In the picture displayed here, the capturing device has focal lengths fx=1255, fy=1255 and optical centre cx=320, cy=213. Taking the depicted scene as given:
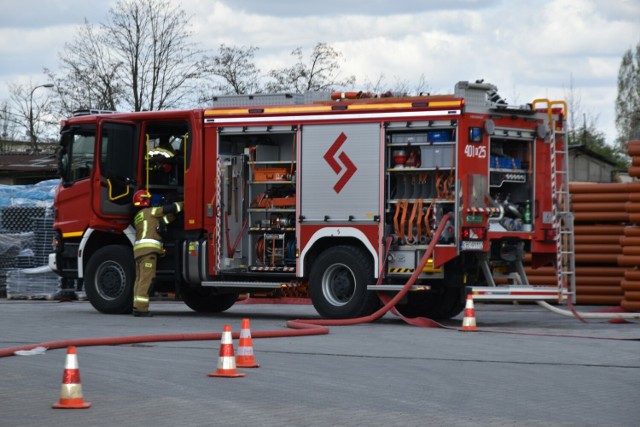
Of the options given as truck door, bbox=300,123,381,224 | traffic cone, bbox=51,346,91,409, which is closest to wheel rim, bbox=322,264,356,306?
truck door, bbox=300,123,381,224

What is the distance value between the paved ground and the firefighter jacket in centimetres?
171

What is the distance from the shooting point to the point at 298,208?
736 inches

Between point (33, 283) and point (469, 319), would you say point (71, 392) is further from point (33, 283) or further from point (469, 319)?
point (33, 283)

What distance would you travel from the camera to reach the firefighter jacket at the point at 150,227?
62.8ft

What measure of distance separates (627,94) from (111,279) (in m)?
89.0

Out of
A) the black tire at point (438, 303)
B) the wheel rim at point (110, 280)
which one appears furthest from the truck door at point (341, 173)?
the wheel rim at point (110, 280)

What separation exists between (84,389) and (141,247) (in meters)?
8.87

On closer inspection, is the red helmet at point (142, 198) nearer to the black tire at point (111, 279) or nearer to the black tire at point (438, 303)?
the black tire at point (111, 279)

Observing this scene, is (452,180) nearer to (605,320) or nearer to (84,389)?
(605,320)

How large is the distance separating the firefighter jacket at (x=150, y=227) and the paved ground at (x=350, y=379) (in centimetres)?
171

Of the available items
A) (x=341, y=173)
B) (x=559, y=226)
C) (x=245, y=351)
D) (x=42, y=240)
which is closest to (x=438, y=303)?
(x=559, y=226)

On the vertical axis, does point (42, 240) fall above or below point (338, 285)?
above

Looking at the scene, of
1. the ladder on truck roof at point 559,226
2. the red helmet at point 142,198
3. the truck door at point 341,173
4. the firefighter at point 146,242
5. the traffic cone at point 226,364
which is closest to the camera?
the traffic cone at point 226,364

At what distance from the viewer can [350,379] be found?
1134 cm
